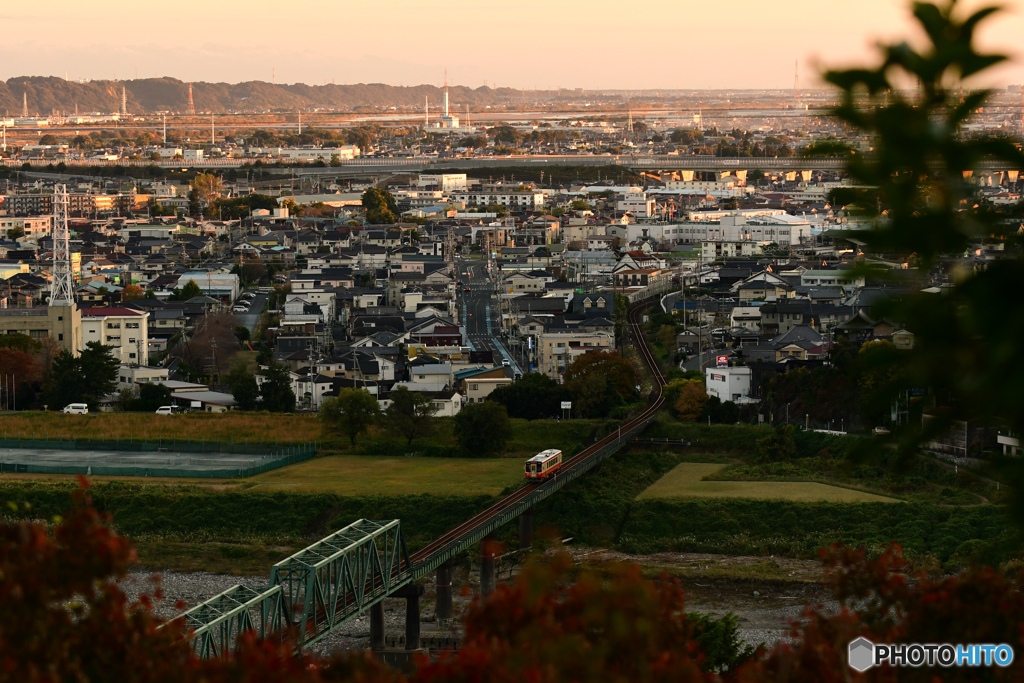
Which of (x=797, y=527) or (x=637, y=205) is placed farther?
(x=637, y=205)

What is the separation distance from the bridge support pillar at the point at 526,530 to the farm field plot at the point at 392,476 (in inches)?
23.7

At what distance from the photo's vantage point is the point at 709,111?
246 feet

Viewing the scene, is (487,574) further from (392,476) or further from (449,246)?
(449,246)

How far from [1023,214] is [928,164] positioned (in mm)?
231

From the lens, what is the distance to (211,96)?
87.1m

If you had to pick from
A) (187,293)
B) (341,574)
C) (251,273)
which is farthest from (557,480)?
(251,273)

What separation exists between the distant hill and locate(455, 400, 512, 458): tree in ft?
247

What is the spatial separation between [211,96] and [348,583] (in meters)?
86.1

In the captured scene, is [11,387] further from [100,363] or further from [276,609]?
[276,609]

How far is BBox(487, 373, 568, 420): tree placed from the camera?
32.2ft

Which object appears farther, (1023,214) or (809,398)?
(809,398)

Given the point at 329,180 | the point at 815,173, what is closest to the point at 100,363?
the point at 329,180

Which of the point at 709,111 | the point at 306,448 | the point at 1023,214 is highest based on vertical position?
the point at 709,111

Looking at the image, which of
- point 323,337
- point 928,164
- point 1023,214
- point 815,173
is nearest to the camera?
point 928,164
